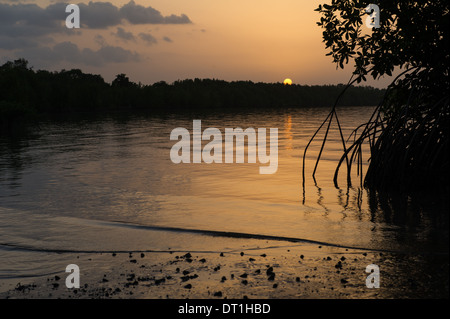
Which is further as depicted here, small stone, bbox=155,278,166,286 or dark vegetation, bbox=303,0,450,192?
dark vegetation, bbox=303,0,450,192

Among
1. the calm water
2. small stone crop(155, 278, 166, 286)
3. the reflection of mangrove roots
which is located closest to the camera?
small stone crop(155, 278, 166, 286)

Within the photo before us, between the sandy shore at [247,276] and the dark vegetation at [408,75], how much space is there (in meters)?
5.07

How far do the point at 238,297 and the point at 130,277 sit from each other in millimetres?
1546

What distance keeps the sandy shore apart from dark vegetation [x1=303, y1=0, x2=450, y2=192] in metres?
5.07

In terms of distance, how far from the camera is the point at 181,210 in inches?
482

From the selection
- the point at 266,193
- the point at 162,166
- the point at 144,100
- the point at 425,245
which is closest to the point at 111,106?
the point at 144,100

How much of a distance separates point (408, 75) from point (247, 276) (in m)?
8.09

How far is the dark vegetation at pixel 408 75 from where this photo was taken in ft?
40.3

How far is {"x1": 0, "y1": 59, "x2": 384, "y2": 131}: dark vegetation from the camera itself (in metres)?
48.5

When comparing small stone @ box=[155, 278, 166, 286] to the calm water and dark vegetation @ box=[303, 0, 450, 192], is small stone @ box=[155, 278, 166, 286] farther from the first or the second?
dark vegetation @ box=[303, 0, 450, 192]

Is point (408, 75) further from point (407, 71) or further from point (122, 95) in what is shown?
point (122, 95)

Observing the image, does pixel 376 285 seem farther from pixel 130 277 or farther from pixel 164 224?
pixel 164 224

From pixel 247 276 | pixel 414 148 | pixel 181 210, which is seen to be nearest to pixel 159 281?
pixel 247 276

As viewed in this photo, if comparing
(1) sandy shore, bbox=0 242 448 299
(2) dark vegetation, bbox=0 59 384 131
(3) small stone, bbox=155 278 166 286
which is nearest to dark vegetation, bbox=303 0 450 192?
(1) sandy shore, bbox=0 242 448 299
